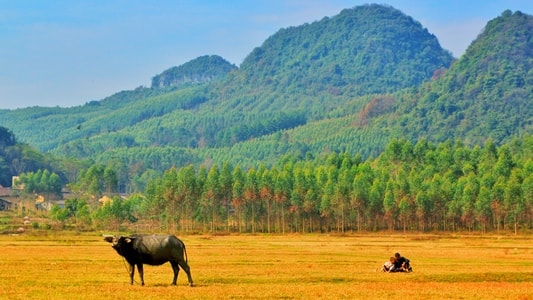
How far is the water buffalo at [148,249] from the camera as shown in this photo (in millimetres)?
51594

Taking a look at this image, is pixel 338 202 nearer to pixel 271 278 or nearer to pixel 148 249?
pixel 271 278

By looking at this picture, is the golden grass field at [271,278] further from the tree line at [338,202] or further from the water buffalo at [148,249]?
the tree line at [338,202]

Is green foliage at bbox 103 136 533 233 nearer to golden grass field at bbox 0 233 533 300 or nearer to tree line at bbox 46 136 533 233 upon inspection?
tree line at bbox 46 136 533 233

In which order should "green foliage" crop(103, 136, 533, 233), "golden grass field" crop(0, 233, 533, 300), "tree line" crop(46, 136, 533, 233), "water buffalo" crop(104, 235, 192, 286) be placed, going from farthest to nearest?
"tree line" crop(46, 136, 533, 233) < "green foliage" crop(103, 136, 533, 233) < "water buffalo" crop(104, 235, 192, 286) < "golden grass field" crop(0, 233, 533, 300)

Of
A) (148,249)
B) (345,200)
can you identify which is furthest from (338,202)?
(148,249)

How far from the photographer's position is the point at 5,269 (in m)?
A: 57.8

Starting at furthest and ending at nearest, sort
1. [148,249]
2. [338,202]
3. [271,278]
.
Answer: [338,202]
[271,278]
[148,249]

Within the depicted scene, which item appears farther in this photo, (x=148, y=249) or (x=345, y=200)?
(x=345, y=200)

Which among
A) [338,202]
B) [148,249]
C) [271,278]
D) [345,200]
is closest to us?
[148,249]

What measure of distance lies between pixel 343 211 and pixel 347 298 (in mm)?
126475

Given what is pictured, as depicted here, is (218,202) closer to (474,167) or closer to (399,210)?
(399,210)

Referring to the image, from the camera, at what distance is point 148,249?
5188 centimetres

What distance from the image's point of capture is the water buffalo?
51594 mm

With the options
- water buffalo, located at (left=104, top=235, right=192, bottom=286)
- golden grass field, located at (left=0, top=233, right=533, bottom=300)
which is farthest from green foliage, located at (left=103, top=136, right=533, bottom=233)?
water buffalo, located at (left=104, top=235, right=192, bottom=286)
